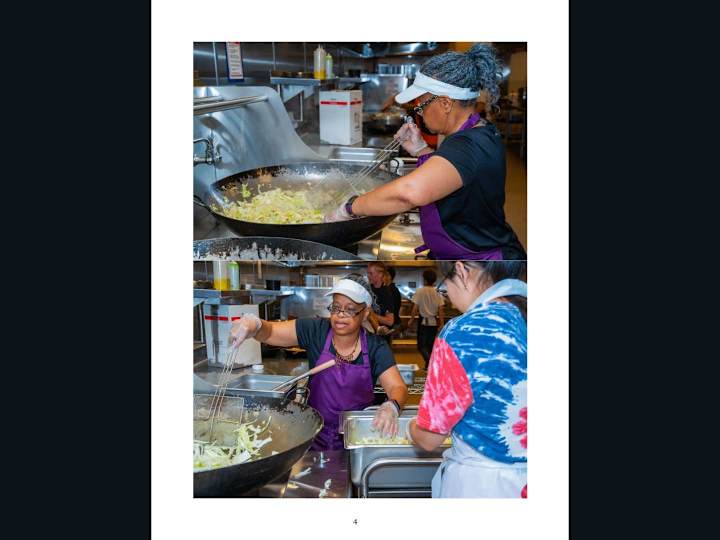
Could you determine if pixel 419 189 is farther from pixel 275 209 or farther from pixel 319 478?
pixel 319 478

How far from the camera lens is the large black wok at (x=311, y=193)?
2471mm

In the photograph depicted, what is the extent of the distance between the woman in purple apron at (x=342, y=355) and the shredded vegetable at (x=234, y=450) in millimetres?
166

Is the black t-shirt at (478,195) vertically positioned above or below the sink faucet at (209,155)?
below

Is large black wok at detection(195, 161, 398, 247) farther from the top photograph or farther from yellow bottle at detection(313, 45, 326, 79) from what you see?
yellow bottle at detection(313, 45, 326, 79)

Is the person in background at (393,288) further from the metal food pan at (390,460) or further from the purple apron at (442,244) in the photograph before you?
the metal food pan at (390,460)

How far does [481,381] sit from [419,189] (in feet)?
1.81

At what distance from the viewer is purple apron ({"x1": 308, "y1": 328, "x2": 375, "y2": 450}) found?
2553 millimetres

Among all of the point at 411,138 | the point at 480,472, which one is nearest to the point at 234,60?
the point at 411,138

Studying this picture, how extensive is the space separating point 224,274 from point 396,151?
26.4 inches

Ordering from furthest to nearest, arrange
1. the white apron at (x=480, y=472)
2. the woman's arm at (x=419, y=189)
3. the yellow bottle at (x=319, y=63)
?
the yellow bottle at (x=319, y=63), the white apron at (x=480, y=472), the woman's arm at (x=419, y=189)

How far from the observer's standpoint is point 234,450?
2549 millimetres

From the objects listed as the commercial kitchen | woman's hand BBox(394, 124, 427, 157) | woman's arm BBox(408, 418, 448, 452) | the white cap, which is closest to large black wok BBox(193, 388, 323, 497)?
the commercial kitchen

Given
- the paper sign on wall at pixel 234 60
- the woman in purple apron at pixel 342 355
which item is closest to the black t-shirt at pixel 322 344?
the woman in purple apron at pixel 342 355

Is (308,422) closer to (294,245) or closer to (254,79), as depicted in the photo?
(294,245)
